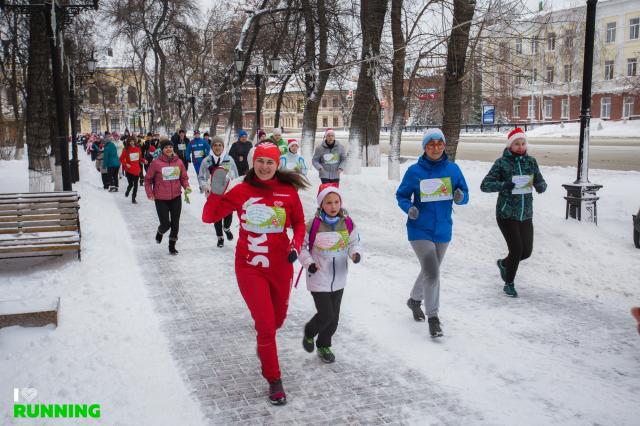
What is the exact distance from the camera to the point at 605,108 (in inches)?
2207

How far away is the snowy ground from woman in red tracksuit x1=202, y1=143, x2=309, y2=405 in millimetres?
773

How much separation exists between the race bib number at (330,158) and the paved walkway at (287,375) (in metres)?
5.25

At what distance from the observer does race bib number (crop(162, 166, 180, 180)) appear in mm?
9227

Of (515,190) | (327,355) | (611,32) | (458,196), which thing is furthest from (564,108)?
(327,355)

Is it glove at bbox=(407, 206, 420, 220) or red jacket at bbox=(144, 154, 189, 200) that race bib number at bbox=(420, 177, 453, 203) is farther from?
red jacket at bbox=(144, 154, 189, 200)

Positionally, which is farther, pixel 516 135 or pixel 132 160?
pixel 132 160

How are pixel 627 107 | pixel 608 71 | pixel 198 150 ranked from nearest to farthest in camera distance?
1. pixel 198 150
2. pixel 627 107
3. pixel 608 71

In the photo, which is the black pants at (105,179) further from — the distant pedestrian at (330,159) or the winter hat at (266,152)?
the winter hat at (266,152)

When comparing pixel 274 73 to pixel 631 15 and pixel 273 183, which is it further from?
pixel 631 15

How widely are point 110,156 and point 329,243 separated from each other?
15148 mm

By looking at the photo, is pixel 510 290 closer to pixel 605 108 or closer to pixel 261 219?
pixel 261 219

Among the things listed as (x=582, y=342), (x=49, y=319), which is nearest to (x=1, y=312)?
(x=49, y=319)


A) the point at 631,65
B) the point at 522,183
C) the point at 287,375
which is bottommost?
the point at 287,375

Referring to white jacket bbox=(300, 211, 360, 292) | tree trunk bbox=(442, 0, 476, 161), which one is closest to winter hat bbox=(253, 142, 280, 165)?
white jacket bbox=(300, 211, 360, 292)
